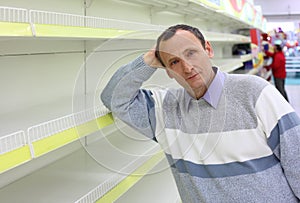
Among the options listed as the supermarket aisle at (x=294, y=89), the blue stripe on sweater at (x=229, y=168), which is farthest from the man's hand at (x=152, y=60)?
the supermarket aisle at (x=294, y=89)

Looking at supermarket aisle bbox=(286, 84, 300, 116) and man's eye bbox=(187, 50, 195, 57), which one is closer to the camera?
man's eye bbox=(187, 50, 195, 57)

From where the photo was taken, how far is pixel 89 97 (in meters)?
1.50

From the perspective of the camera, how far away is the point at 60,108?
1.42 meters

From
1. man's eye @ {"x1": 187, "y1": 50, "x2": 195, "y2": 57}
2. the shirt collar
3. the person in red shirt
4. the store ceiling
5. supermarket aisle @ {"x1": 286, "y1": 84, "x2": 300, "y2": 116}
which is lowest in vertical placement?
supermarket aisle @ {"x1": 286, "y1": 84, "x2": 300, "y2": 116}

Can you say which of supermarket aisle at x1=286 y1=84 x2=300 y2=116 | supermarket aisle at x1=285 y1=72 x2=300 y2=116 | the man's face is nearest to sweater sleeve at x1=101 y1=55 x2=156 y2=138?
the man's face

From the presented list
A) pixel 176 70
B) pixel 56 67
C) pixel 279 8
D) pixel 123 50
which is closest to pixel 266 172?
pixel 176 70

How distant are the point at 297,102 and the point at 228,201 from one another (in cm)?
673

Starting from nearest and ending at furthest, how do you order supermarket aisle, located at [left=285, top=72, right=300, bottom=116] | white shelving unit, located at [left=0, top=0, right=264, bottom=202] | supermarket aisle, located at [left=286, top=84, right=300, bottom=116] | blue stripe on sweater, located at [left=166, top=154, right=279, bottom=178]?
1. white shelving unit, located at [left=0, top=0, right=264, bottom=202]
2. blue stripe on sweater, located at [left=166, top=154, right=279, bottom=178]
3. supermarket aisle, located at [left=286, top=84, right=300, bottom=116]
4. supermarket aisle, located at [left=285, top=72, right=300, bottom=116]

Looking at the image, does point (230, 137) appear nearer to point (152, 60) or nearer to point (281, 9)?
point (152, 60)

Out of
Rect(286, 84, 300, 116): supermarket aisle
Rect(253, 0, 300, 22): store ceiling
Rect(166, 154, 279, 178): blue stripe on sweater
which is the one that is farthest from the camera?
Rect(253, 0, 300, 22): store ceiling

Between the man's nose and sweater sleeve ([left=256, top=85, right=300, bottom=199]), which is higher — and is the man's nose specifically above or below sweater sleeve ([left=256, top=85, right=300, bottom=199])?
above

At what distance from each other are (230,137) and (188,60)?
288mm

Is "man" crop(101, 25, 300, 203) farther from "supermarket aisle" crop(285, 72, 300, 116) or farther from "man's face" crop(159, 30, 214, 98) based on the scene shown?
"supermarket aisle" crop(285, 72, 300, 116)

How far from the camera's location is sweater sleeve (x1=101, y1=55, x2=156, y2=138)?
1194 mm
